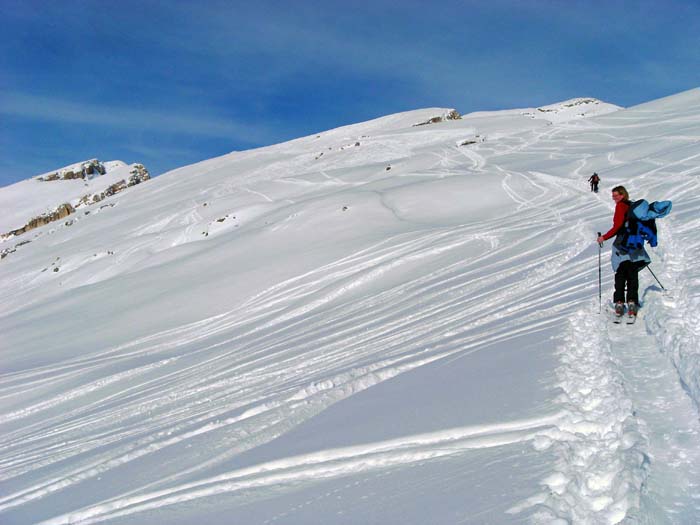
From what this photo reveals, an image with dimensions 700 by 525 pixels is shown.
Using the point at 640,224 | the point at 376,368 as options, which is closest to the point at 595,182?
the point at 640,224

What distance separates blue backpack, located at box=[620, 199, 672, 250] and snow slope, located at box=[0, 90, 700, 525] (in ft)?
2.52

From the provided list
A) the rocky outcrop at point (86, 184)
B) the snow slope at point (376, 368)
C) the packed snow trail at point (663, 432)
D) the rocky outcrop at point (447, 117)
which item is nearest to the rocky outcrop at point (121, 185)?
the rocky outcrop at point (86, 184)

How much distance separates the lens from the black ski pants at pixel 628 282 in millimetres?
6504

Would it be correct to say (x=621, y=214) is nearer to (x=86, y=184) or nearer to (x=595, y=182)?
(x=595, y=182)

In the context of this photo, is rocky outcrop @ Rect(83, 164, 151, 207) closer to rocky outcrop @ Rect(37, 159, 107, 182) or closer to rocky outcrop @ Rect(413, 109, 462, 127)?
rocky outcrop @ Rect(37, 159, 107, 182)

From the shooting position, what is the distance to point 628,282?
665 centimetres

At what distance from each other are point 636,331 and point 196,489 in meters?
4.92

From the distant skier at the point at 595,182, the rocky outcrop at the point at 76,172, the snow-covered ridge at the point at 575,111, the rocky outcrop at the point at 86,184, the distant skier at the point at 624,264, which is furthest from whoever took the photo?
the rocky outcrop at the point at 76,172

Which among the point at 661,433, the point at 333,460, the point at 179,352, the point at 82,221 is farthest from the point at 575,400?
the point at 82,221

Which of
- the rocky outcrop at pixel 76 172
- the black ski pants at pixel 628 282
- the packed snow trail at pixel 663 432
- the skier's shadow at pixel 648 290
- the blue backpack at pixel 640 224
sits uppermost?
the rocky outcrop at pixel 76 172

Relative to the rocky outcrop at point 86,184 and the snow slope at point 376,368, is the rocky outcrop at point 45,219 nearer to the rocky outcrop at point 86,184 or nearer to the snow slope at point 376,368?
the rocky outcrop at point 86,184

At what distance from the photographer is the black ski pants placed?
21.3 feet

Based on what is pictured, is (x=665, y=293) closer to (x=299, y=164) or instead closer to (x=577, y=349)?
(x=577, y=349)

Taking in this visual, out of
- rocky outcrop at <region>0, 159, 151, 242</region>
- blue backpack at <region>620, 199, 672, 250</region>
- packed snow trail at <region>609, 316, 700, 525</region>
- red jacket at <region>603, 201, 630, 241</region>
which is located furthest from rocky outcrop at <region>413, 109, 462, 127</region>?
packed snow trail at <region>609, 316, 700, 525</region>
